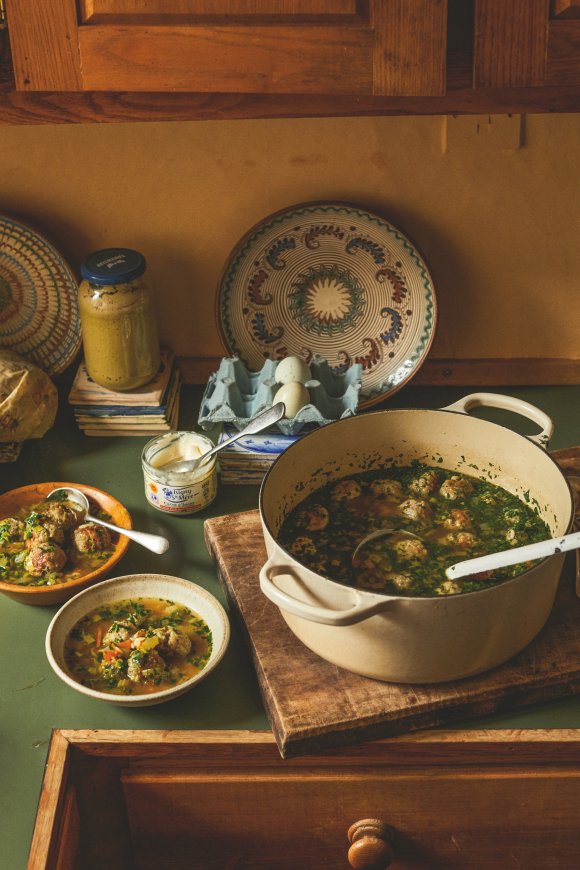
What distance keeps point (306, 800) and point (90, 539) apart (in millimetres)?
503

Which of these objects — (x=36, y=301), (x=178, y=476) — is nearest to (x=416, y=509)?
(x=178, y=476)

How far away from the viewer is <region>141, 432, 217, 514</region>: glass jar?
61.1 inches

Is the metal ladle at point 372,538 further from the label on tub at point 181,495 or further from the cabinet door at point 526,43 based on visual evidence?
the cabinet door at point 526,43

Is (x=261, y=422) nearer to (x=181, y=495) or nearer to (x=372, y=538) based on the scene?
(x=181, y=495)

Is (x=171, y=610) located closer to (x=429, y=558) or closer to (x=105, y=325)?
(x=429, y=558)

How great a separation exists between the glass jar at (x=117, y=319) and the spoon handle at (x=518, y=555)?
73cm

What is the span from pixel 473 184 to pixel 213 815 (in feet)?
3.71

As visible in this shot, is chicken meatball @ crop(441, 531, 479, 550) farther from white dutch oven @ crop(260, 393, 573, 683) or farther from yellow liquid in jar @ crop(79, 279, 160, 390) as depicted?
yellow liquid in jar @ crop(79, 279, 160, 390)

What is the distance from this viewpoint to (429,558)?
1.33m

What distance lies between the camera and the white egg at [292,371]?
1.65 m

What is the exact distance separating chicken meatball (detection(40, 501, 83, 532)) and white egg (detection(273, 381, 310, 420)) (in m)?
0.38

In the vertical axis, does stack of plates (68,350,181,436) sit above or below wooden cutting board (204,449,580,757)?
above

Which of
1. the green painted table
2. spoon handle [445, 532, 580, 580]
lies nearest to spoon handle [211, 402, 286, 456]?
the green painted table

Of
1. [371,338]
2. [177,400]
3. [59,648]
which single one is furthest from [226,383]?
[59,648]
